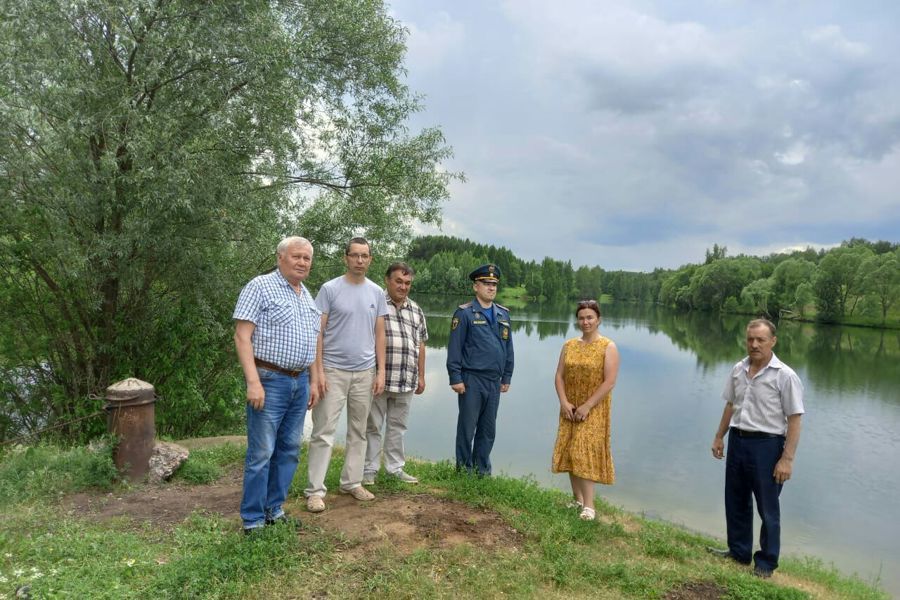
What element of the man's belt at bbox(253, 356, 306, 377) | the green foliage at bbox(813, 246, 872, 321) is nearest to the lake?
the man's belt at bbox(253, 356, 306, 377)

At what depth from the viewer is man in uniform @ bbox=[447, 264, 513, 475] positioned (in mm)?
4859

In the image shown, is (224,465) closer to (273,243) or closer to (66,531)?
(66,531)

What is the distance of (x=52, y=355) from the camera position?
24.7 ft

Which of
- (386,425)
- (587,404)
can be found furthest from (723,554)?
(386,425)

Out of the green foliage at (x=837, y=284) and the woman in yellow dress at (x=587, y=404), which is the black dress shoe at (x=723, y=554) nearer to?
the woman in yellow dress at (x=587, y=404)

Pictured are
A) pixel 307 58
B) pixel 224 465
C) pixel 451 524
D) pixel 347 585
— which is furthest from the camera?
pixel 307 58

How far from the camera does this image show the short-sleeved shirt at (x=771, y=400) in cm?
391

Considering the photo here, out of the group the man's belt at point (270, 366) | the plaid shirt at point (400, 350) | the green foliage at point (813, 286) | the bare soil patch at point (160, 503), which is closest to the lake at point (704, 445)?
the plaid shirt at point (400, 350)

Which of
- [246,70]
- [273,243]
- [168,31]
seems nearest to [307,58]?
[246,70]

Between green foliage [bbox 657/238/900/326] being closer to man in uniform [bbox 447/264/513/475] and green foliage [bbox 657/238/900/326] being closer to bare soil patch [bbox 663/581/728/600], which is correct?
man in uniform [bbox 447/264/513/475]

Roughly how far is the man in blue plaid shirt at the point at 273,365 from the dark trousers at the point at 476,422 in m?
1.68

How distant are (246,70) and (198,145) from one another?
1.09 metres

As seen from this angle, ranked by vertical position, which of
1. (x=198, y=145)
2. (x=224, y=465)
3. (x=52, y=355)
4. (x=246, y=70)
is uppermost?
(x=246, y=70)

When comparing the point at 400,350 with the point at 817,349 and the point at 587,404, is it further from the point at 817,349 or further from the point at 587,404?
the point at 817,349
